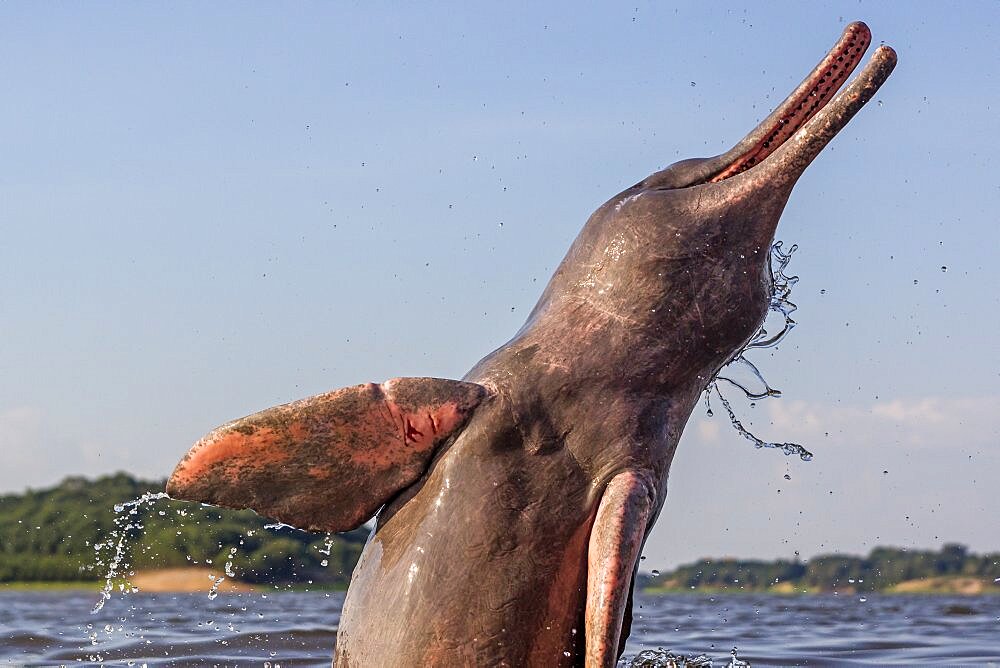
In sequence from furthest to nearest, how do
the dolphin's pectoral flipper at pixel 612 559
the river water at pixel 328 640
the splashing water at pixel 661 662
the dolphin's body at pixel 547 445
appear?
1. the river water at pixel 328 640
2. the splashing water at pixel 661 662
3. the dolphin's body at pixel 547 445
4. the dolphin's pectoral flipper at pixel 612 559

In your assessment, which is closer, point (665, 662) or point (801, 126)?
point (801, 126)

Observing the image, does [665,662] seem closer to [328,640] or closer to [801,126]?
[801,126]

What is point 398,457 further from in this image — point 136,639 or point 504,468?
point 136,639

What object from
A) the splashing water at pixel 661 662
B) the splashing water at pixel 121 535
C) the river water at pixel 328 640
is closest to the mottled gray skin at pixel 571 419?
the splashing water at pixel 121 535

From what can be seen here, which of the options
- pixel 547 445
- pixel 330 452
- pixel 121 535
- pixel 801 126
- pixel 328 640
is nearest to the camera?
pixel 330 452

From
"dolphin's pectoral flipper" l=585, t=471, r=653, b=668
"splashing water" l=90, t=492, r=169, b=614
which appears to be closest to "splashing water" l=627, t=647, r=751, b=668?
"dolphin's pectoral flipper" l=585, t=471, r=653, b=668

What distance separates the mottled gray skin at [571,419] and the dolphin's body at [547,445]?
1cm

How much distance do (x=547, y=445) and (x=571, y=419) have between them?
20 centimetres

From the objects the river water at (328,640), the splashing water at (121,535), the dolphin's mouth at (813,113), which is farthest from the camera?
the river water at (328,640)

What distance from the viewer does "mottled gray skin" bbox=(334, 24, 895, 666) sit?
6.68 meters

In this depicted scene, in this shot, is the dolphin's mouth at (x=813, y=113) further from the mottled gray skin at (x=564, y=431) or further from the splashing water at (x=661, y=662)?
the splashing water at (x=661, y=662)

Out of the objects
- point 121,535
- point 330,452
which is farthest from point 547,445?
point 121,535

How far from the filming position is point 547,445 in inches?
271

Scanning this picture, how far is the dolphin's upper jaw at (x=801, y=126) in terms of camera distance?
7113mm
